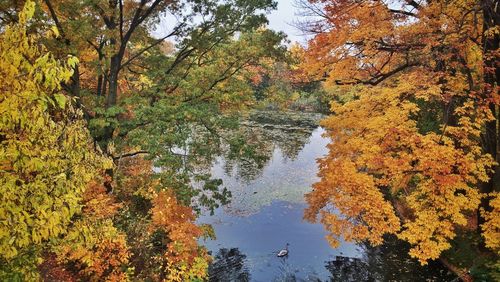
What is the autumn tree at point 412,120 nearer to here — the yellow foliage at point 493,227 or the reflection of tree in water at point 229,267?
the yellow foliage at point 493,227

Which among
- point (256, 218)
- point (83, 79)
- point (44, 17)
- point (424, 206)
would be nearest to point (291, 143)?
point (256, 218)

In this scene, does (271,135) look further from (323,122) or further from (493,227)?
(493,227)

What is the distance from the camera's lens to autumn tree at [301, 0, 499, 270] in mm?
10906

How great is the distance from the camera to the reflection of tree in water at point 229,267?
50.3 feet

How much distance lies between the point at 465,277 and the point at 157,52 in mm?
15554

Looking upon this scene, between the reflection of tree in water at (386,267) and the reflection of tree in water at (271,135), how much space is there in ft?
32.1

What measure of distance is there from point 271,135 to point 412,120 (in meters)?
29.8

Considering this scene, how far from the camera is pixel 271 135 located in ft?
138

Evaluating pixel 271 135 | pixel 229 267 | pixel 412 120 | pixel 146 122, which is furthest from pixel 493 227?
pixel 271 135

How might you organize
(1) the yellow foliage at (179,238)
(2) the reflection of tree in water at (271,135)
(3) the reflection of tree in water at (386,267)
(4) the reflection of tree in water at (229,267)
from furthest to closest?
(2) the reflection of tree in water at (271,135)
(4) the reflection of tree in water at (229,267)
(3) the reflection of tree in water at (386,267)
(1) the yellow foliage at (179,238)

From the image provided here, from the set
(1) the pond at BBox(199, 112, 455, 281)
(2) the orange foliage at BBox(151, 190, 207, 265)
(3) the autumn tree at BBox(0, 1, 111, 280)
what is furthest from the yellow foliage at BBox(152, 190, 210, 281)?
(3) the autumn tree at BBox(0, 1, 111, 280)

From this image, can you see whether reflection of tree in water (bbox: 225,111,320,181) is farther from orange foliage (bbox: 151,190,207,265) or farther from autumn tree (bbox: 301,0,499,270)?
orange foliage (bbox: 151,190,207,265)

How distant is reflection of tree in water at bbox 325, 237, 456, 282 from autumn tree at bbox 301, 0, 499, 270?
368cm

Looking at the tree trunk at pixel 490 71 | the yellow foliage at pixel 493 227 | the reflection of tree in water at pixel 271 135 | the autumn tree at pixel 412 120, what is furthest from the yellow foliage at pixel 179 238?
the reflection of tree in water at pixel 271 135
